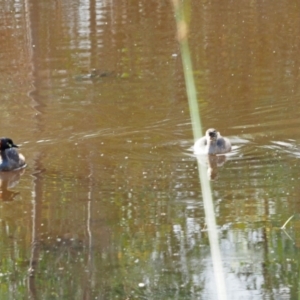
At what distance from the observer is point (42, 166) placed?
36.8 ft

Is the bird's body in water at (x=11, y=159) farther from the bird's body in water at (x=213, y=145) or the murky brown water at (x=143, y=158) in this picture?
the bird's body in water at (x=213, y=145)

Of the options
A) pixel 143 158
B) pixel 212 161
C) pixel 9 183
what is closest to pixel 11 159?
pixel 9 183

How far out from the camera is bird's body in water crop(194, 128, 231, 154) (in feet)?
37.1

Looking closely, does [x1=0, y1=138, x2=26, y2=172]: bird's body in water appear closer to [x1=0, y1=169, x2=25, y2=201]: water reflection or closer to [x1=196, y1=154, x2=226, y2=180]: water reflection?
[x1=0, y1=169, x2=25, y2=201]: water reflection

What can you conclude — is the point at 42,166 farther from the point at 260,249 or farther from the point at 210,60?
the point at 210,60

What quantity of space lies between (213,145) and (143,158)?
33.5 inches

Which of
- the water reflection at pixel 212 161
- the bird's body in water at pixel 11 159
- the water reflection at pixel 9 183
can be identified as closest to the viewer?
the water reflection at pixel 9 183

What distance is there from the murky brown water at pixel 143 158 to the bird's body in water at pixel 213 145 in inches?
6.4

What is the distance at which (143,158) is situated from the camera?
1124 cm

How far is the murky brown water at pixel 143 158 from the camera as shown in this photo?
25.2 feet

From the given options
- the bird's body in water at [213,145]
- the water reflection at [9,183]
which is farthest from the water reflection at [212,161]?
the water reflection at [9,183]

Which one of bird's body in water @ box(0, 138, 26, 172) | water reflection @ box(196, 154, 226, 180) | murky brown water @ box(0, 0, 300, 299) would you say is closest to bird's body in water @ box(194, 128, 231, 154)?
water reflection @ box(196, 154, 226, 180)

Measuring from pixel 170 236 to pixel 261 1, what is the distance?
1460 centimetres

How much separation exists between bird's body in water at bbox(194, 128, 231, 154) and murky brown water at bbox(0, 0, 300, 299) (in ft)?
0.53
